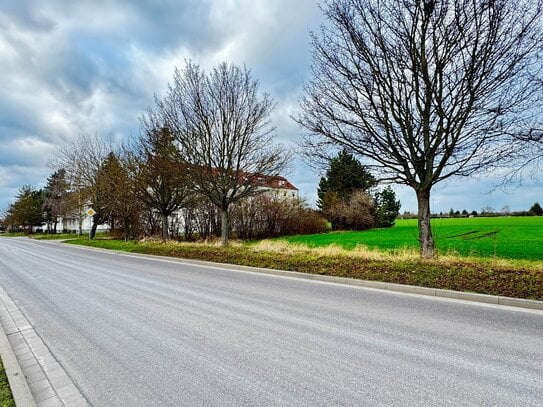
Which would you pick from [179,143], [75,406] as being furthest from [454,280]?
[179,143]

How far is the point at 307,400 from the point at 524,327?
4.11m

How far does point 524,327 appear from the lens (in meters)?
5.14

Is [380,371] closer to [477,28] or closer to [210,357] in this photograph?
[210,357]

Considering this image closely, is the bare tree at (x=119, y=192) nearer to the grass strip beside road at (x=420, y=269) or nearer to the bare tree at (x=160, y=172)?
the bare tree at (x=160, y=172)

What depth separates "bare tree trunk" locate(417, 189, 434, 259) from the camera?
1105 cm

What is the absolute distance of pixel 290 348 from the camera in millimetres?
4305

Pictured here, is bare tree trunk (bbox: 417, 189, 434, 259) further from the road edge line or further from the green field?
the road edge line

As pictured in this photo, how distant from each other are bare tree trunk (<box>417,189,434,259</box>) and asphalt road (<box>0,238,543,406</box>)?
401cm

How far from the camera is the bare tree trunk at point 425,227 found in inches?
435

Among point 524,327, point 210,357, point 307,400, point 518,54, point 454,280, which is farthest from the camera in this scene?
point 518,54

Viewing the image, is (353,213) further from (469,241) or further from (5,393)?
(5,393)

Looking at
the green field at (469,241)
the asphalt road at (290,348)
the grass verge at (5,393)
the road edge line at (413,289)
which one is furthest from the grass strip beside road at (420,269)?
the grass verge at (5,393)

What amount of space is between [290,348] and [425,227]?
334 inches

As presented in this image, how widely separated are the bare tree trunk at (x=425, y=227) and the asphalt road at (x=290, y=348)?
13.2 ft
